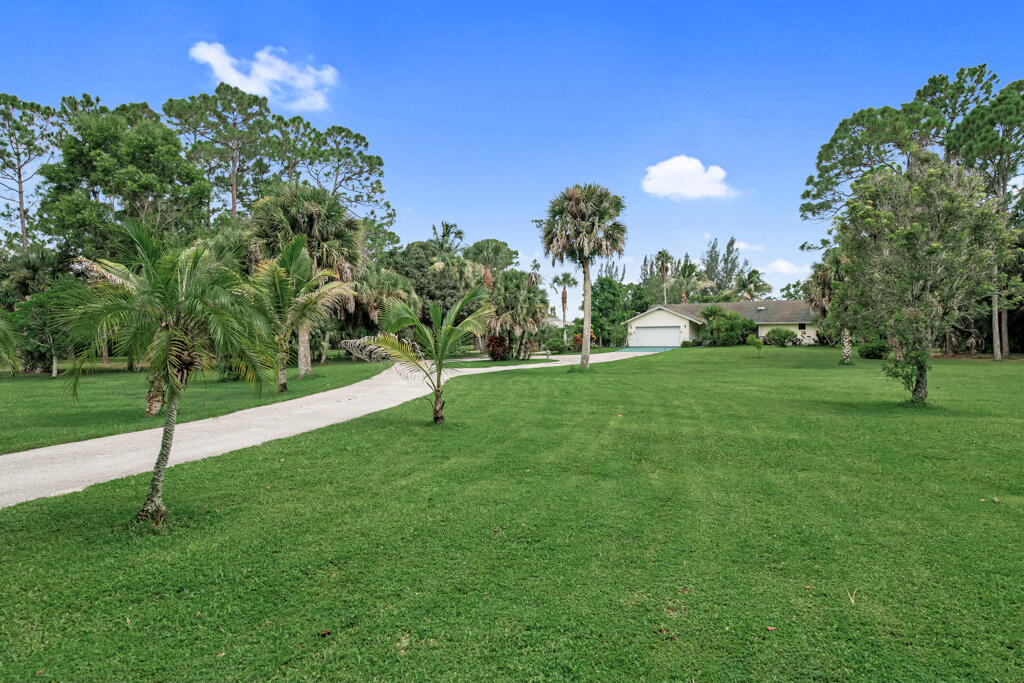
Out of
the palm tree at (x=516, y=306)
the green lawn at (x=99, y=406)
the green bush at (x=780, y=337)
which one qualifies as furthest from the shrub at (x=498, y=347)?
the green bush at (x=780, y=337)

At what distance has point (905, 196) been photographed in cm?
1033

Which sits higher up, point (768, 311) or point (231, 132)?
point (231, 132)

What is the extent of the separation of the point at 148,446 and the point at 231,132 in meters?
37.6

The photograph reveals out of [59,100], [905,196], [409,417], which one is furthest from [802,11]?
[59,100]

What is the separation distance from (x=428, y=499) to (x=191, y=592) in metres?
2.33

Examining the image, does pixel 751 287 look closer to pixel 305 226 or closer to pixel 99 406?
pixel 305 226

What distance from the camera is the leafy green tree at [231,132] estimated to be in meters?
35.2

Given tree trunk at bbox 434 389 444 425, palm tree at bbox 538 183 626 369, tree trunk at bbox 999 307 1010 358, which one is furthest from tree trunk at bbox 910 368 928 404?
tree trunk at bbox 999 307 1010 358

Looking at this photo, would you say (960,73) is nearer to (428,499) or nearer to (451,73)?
(451,73)

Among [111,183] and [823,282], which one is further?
[823,282]

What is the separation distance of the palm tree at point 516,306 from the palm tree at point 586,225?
608 centimetres

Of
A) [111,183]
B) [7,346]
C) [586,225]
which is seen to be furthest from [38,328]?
[586,225]

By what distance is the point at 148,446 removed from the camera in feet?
24.2

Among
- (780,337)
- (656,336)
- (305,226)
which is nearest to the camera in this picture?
(305,226)
